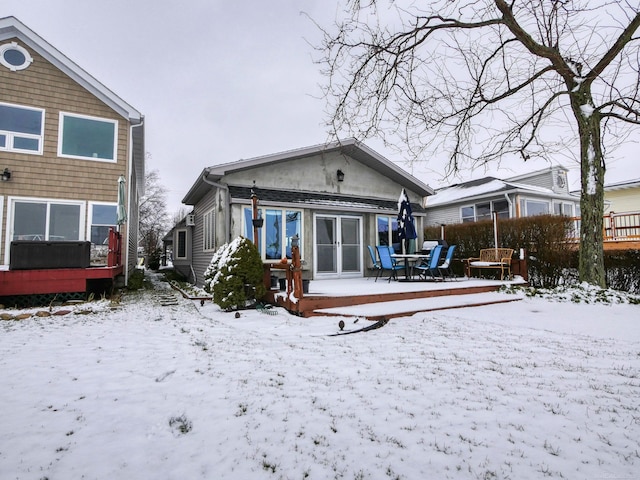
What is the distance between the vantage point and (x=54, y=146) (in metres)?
8.51

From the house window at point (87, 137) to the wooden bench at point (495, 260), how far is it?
33.8 feet

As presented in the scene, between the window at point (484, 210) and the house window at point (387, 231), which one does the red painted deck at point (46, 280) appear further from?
the window at point (484, 210)

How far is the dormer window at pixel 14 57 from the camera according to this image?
8.28 m

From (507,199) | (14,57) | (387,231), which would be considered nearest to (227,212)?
(387,231)

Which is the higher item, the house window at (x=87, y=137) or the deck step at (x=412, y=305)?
the house window at (x=87, y=137)

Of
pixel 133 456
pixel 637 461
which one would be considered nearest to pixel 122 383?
pixel 133 456

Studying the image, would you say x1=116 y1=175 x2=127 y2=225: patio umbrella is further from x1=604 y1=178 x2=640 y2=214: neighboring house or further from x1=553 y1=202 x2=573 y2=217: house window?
x1=604 y1=178 x2=640 y2=214: neighboring house

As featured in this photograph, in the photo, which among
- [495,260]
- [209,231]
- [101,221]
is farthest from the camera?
[209,231]

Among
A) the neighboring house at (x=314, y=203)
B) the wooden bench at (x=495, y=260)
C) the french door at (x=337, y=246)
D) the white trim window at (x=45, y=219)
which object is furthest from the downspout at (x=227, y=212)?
the wooden bench at (x=495, y=260)

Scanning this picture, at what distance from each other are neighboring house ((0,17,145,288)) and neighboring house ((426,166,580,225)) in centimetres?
1338

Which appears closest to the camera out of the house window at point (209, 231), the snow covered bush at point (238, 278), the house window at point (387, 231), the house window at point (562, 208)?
the snow covered bush at point (238, 278)

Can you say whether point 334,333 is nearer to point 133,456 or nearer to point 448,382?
point 448,382

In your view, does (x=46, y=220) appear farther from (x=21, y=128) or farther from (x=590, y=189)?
(x=590, y=189)

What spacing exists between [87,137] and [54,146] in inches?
30.5
